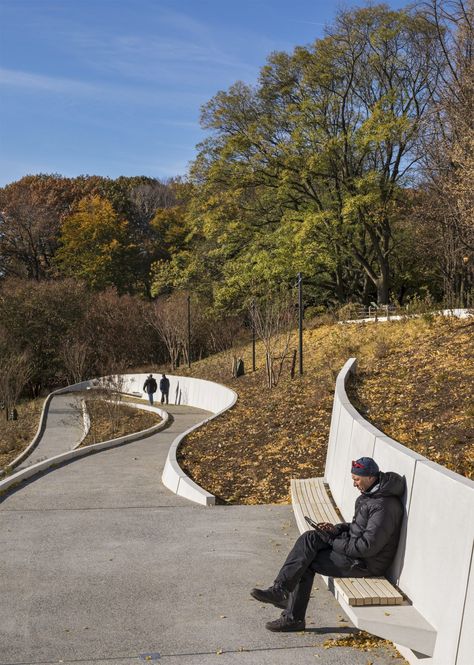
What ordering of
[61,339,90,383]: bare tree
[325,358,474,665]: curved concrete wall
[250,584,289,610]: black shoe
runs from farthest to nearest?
[61,339,90,383]: bare tree < [250,584,289,610]: black shoe < [325,358,474,665]: curved concrete wall

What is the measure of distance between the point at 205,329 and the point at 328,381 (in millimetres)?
27897

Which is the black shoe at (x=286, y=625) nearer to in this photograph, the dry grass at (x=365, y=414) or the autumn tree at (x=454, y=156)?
the dry grass at (x=365, y=414)

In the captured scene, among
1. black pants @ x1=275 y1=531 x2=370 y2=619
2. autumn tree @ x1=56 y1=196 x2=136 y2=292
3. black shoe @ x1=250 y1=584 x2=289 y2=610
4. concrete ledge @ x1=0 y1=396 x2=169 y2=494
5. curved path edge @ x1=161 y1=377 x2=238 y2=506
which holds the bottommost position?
concrete ledge @ x1=0 y1=396 x2=169 y2=494

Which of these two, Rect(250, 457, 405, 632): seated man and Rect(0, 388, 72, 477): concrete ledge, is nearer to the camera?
Rect(250, 457, 405, 632): seated man

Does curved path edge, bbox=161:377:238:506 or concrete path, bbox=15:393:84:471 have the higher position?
curved path edge, bbox=161:377:238:506

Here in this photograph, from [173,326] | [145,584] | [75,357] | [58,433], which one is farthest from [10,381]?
[145,584]

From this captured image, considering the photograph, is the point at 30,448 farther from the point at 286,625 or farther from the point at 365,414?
the point at 286,625

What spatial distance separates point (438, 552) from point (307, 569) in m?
1.28

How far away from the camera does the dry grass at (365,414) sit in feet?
30.3

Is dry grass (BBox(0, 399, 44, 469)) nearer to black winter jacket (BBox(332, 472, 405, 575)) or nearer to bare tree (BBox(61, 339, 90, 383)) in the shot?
bare tree (BBox(61, 339, 90, 383))

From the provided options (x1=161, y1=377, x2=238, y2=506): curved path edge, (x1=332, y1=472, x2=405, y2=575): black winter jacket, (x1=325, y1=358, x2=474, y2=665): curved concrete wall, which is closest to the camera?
(x1=325, y1=358, x2=474, y2=665): curved concrete wall

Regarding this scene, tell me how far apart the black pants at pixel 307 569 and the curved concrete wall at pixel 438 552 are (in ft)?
1.19

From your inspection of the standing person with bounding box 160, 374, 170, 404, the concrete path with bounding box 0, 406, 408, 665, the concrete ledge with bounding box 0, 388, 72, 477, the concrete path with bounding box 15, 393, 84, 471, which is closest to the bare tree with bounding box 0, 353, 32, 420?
the concrete ledge with bounding box 0, 388, 72, 477

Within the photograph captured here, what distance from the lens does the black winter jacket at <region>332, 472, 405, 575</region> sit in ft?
17.9
